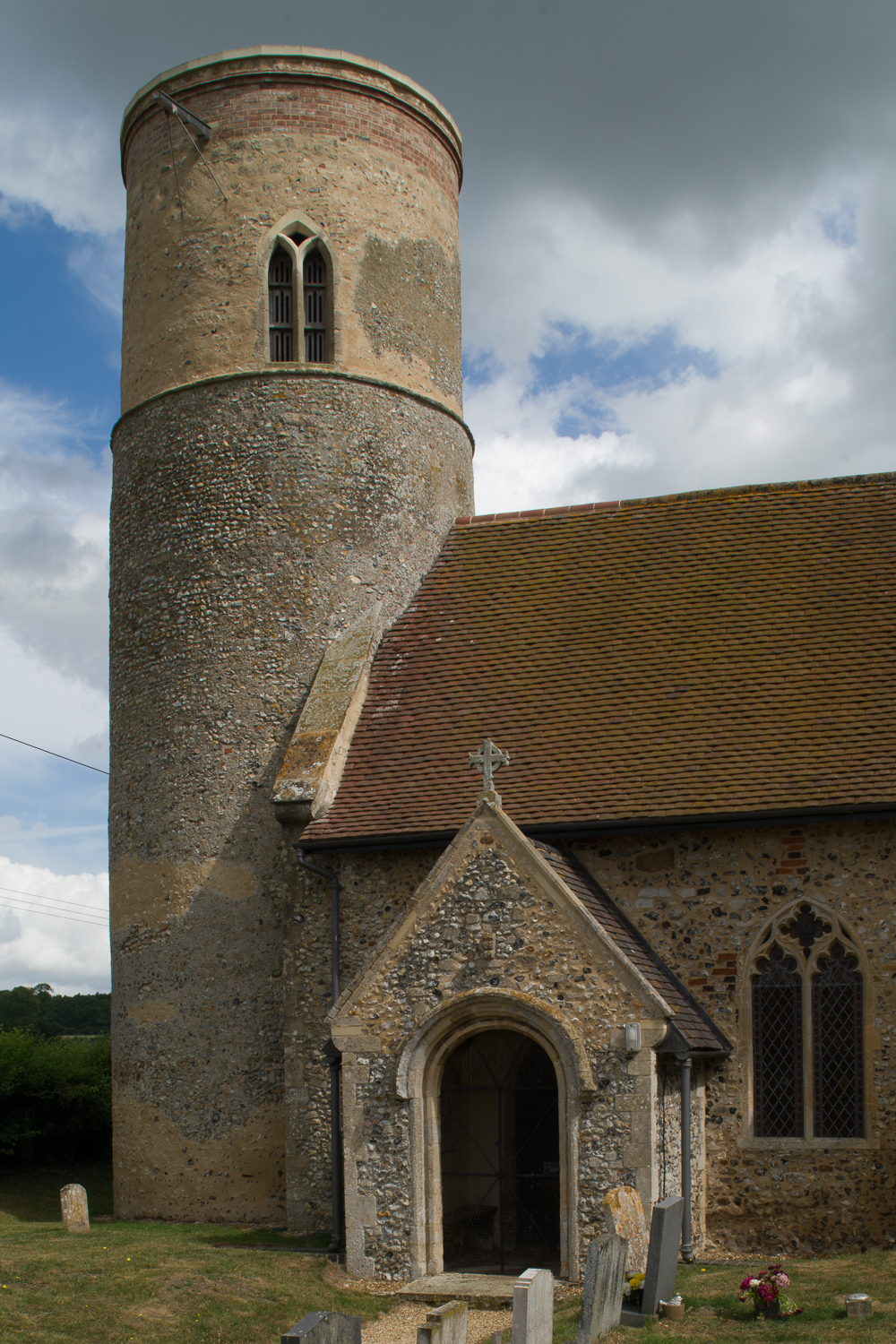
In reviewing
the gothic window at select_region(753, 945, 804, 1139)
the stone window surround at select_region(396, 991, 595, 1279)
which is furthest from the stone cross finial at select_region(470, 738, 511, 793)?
the gothic window at select_region(753, 945, 804, 1139)

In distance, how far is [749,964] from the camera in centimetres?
1341

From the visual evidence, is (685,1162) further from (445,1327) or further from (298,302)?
(298,302)

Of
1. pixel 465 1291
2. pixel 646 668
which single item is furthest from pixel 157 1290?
pixel 646 668

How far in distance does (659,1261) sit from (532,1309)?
6.38 ft

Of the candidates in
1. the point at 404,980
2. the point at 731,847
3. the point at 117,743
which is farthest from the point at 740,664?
the point at 117,743

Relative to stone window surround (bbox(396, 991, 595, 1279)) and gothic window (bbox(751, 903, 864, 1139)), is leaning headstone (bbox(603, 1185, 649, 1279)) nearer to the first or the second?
stone window surround (bbox(396, 991, 595, 1279))

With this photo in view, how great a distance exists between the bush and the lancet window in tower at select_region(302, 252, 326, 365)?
12805 mm

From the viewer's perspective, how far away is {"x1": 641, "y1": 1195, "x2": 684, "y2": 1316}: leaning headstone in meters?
10.3

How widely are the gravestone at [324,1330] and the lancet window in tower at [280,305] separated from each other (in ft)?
43.0

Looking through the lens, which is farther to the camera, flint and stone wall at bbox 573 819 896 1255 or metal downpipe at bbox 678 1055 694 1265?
flint and stone wall at bbox 573 819 896 1255

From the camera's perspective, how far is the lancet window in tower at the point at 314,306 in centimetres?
1831

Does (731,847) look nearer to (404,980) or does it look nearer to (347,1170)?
(404,980)

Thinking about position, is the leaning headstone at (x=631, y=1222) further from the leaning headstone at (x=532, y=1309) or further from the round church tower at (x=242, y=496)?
the round church tower at (x=242, y=496)

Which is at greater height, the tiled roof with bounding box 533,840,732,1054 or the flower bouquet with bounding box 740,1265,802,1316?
the tiled roof with bounding box 533,840,732,1054
